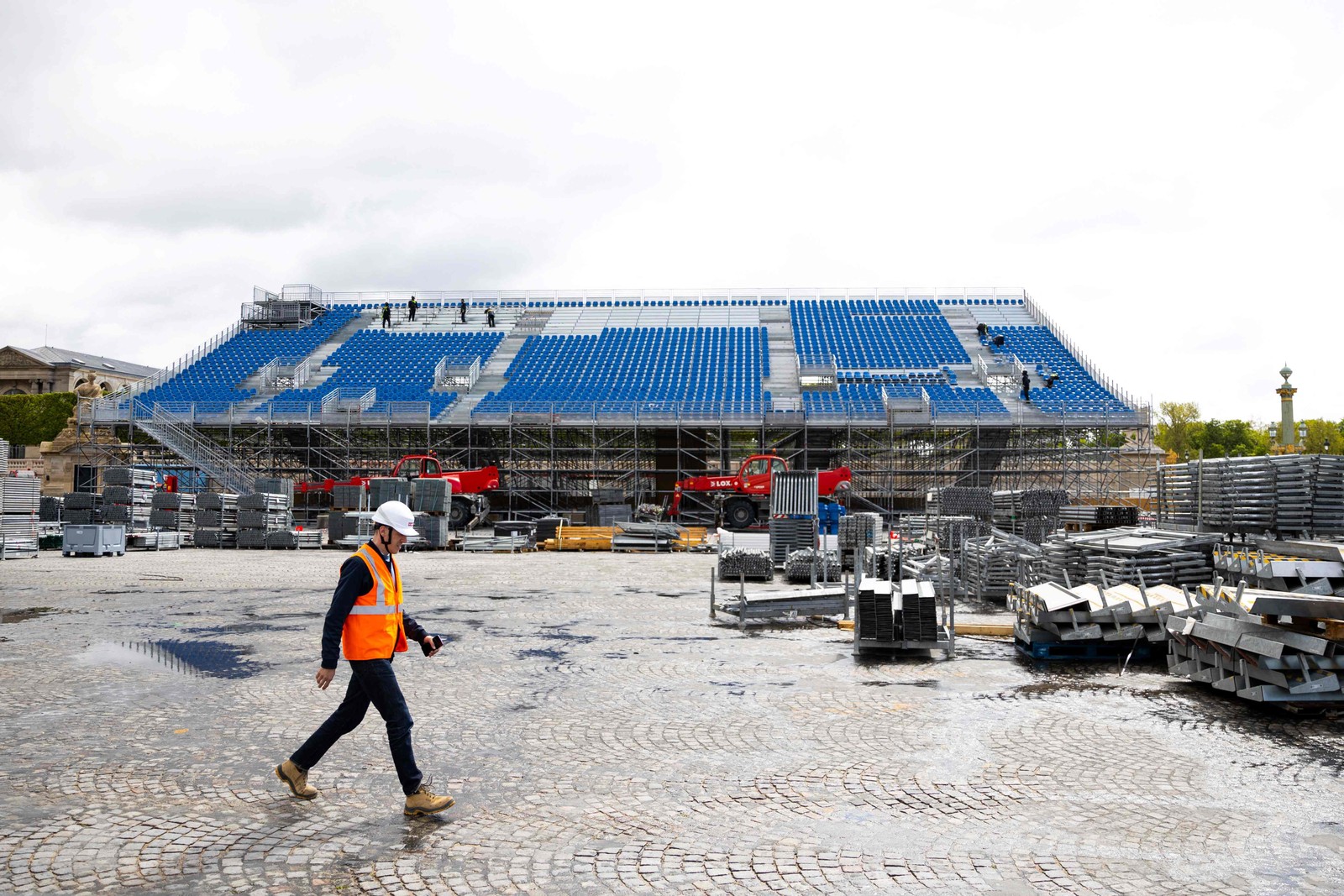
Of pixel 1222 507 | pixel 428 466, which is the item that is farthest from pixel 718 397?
pixel 1222 507

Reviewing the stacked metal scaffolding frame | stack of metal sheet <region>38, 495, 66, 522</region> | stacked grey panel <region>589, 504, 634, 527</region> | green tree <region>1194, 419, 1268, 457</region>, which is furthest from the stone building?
green tree <region>1194, 419, 1268, 457</region>

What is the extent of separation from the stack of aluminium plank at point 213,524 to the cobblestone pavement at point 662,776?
18.7m

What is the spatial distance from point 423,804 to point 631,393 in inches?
1372

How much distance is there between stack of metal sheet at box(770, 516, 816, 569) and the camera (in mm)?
20297

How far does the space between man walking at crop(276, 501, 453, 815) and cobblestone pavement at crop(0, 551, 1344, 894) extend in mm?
230

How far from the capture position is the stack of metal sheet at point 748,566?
17781 millimetres

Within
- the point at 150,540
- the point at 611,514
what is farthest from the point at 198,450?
the point at 611,514

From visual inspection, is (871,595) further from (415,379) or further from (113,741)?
(415,379)

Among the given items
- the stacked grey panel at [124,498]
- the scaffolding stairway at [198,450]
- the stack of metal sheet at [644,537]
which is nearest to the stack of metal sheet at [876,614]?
the stack of metal sheet at [644,537]

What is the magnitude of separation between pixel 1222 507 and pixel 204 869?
1376cm

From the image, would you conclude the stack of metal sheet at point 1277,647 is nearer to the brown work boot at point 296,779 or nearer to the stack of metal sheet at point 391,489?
the brown work boot at point 296,779

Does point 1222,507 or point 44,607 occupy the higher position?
point 1222,507

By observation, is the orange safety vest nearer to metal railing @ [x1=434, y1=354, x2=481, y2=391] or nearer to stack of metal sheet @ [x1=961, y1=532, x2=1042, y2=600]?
stack of metal sheet @ [x1=961, y1=532, x2=1042, y2=600]

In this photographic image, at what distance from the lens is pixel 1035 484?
119 ft
